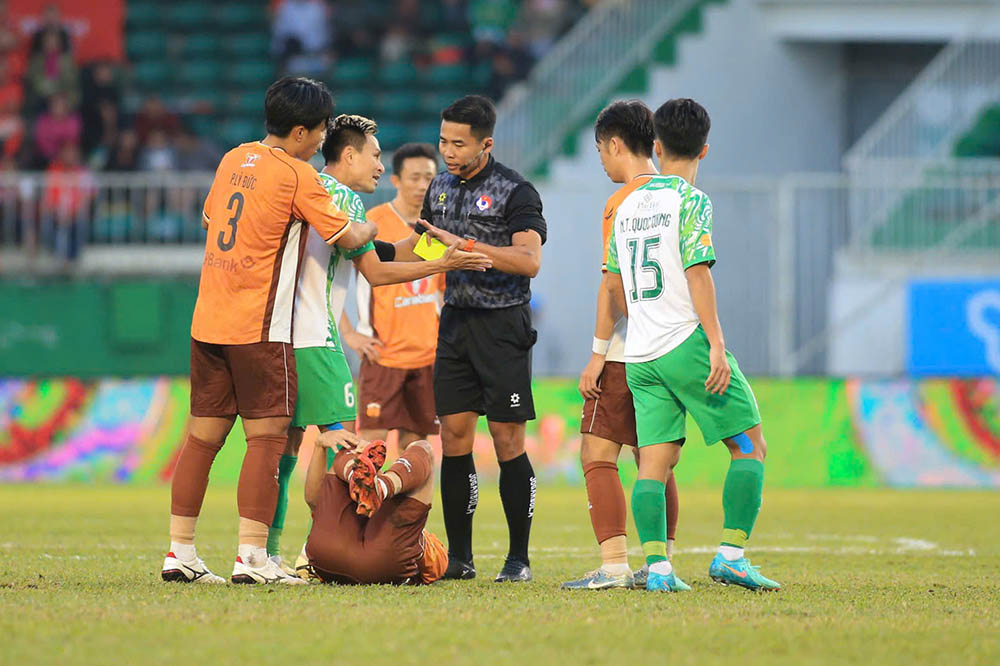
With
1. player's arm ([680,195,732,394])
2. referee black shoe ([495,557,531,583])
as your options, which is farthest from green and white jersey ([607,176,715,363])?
referee black shoe ([495,557,531,583])

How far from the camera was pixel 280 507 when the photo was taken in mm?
6945

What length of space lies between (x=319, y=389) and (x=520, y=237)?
1.17 meters


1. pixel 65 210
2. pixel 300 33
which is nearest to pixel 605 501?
pixel 65 210

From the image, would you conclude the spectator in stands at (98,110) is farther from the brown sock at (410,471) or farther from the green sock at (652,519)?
the green sock at (652,519)

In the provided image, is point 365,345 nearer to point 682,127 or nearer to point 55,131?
point 682,127

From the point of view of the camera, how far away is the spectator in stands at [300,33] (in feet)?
71.9

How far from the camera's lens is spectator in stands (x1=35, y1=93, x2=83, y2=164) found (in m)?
19.8

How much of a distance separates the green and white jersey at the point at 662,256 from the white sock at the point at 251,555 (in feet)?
5.59

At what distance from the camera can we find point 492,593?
6141 mm

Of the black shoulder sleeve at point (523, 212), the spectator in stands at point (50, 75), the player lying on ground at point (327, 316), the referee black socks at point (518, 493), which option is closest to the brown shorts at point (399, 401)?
the referee black socks at point (518, 493)

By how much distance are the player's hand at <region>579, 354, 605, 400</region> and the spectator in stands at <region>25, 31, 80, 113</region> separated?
51.2 ft

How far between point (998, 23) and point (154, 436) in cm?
1251

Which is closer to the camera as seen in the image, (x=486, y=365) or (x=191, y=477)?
(x=191, y=477)

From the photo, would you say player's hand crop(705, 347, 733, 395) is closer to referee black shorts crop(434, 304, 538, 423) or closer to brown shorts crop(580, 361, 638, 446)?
brown shorts crop(580, 361, 638, 446)
